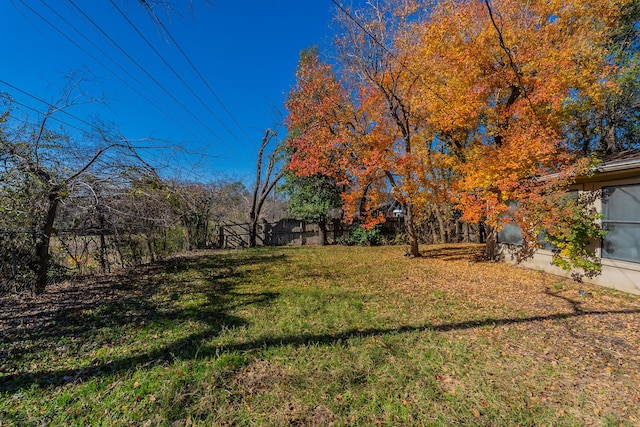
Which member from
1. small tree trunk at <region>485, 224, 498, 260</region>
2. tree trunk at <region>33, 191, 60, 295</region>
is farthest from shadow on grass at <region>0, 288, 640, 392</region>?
small tree trunk at <region>485, 224, 498, 260</region>

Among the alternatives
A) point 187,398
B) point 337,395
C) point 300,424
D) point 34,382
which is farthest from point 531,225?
point 34,382

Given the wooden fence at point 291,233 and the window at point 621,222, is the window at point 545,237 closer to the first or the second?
the window at point 621,222

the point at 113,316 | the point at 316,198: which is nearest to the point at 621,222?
the point at 113,316

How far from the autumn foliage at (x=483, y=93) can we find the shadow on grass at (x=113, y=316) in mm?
6197

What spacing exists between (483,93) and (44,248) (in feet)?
37.0

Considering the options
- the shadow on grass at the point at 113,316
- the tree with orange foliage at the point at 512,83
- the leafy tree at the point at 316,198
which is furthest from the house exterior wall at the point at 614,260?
the leafy tree at the point at 316,198

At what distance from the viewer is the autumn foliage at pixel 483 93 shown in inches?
288

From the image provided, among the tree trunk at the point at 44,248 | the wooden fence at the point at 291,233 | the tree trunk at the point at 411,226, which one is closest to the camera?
the tree trunk at the point at 44,248

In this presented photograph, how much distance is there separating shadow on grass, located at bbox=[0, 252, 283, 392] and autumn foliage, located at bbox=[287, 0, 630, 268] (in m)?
6.20

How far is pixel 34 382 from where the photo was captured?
269 cm

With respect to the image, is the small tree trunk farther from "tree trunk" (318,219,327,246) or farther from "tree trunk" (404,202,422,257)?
"tree trunk" (318,219,327,246)

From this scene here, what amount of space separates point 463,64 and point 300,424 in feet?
31.5

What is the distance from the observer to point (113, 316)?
4.30m

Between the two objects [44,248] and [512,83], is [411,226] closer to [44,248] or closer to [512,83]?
[512,83]
